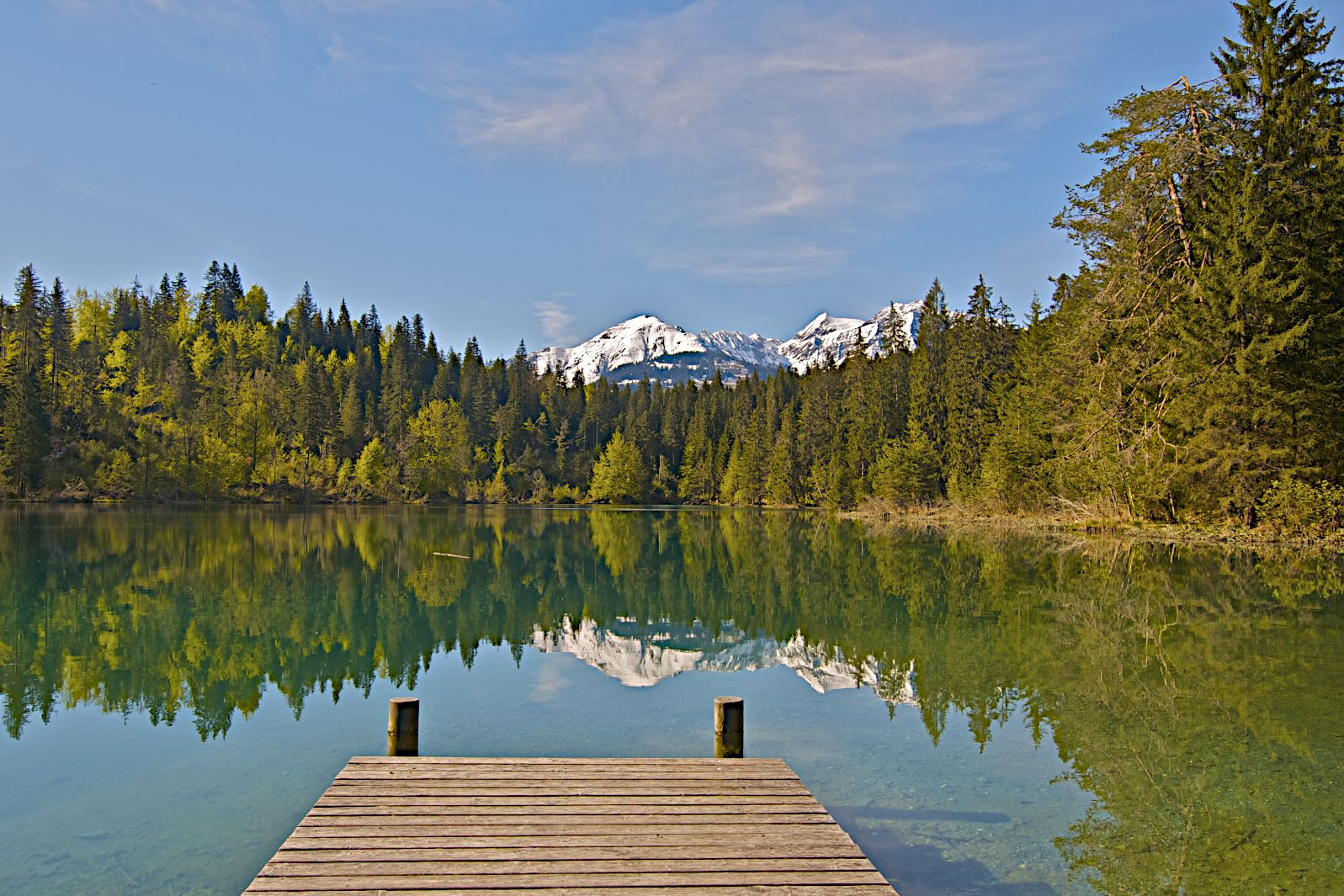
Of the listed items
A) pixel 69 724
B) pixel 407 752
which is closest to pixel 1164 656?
pixel 407 752

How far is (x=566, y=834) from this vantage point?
5.58m

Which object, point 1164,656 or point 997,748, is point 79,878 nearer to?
point 997,748

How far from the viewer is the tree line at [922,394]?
27.8 meters

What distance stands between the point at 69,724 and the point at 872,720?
9681 millimetres

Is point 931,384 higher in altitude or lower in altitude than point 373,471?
higher

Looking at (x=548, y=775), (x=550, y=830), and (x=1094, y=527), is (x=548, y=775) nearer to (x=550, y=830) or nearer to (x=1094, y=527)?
(x=550, y=830)

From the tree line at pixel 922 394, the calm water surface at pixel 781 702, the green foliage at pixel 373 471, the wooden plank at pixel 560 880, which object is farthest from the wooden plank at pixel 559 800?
the green foliage at pixel 373 471

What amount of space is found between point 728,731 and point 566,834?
2.69 meters

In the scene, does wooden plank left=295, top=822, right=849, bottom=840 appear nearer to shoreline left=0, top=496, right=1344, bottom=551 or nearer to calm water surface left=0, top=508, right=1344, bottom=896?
calm water surface left=0, top=508, right=1344, bottom=896

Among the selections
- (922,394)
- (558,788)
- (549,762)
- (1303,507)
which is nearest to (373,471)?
(922,394)

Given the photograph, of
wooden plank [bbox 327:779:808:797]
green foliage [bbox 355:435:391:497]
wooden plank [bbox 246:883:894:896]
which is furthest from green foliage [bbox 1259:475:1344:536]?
green foliage [bbox 355:435:391:497]

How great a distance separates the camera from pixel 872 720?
10.4 meters

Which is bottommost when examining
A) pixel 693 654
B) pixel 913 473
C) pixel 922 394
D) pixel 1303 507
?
pixel 693 654

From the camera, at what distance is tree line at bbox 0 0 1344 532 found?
1096 inches
